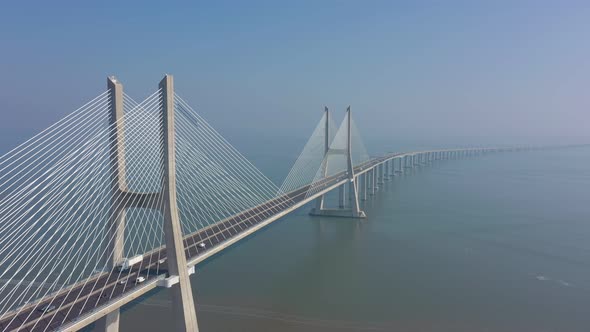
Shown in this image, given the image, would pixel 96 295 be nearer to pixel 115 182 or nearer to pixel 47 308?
pixel 47 308

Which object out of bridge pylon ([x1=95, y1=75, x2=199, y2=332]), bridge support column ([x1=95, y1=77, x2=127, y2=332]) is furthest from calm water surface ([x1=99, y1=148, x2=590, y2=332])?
bridge pylon ([x1=95, y1=75, x2=199, y2=332])

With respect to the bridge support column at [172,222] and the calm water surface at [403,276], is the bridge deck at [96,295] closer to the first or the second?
the bridge support column at [172,222]

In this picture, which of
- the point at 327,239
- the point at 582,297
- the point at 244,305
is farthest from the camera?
the point at 327,239

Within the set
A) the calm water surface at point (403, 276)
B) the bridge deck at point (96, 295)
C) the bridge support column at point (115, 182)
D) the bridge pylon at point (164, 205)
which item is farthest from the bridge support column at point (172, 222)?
the calm water surface at point (403, 276)

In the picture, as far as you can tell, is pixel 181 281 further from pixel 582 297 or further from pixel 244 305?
pixel 582 297

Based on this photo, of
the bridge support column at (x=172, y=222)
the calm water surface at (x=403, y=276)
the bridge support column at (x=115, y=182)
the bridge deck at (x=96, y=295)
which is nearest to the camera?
the bridge deck at (x=96, y=295)

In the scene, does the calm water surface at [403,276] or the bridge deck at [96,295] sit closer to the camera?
the bridge deck at [96,295]

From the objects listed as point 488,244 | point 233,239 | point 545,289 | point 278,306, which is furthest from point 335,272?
point 488,244
